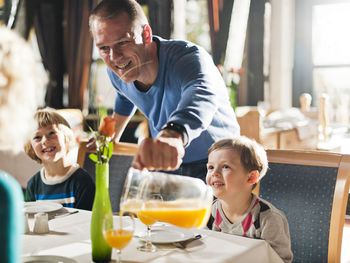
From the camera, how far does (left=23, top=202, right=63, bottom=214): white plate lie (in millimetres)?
1875

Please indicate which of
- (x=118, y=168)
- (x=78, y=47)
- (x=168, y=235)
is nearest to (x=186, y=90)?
(x=168, y=235)

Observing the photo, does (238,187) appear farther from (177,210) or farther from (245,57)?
(245,57)

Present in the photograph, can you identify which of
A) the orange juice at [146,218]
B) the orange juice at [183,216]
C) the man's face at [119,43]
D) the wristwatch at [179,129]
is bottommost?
the orange juice at [146,218]

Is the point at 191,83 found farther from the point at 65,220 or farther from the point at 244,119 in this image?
the point at 244,119

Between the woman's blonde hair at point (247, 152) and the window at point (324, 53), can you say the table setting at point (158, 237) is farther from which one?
the window at point (324, 53)

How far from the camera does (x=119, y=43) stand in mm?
1898

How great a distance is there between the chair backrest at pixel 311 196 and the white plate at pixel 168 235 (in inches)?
19.4

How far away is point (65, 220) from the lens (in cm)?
178

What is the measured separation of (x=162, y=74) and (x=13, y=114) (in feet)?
3.91

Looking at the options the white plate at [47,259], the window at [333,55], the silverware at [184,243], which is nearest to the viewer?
the white plate at [47,259]

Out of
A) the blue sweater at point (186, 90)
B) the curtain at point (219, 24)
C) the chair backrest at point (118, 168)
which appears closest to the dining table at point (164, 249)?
the blue sweater at point (186, 90)

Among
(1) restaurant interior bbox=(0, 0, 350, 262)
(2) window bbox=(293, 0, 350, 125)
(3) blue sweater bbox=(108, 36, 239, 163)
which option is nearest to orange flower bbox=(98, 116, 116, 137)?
(3) blue sweater bbox=(108, 36, 239, 163)

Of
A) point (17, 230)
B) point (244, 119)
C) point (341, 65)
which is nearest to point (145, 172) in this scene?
point (17, 230)

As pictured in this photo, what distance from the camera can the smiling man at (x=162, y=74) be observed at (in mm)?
1722
